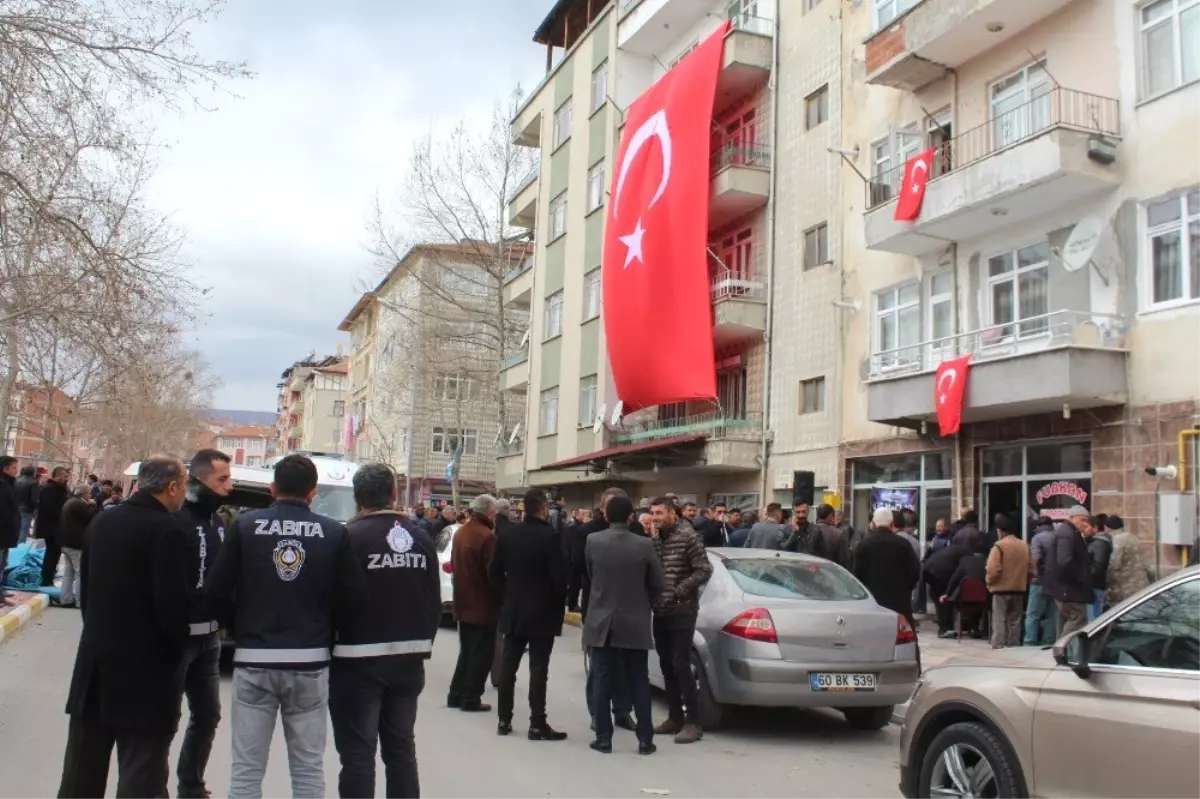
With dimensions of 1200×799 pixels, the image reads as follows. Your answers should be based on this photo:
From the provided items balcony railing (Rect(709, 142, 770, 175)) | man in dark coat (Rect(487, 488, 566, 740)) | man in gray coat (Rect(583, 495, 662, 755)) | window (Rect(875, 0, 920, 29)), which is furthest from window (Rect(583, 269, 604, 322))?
man in gray coat (Rect(583, 495, 662, 755))

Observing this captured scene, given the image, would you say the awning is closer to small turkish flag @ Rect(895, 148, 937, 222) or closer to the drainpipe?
the drainpipe

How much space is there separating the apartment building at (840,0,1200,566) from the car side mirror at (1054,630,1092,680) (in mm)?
10774

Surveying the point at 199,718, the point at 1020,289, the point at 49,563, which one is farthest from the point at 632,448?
the point at 199,718

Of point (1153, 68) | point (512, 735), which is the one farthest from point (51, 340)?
point (1153, 68)

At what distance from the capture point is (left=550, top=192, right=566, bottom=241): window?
37.1 m

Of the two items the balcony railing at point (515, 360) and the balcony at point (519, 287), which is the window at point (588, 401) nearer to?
the balcony railing at point (515, 360)

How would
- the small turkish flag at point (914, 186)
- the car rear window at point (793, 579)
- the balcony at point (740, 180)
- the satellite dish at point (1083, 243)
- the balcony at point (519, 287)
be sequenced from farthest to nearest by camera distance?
the balcony at point (519, 287) → the balcony at point (740, 180) → the small turkish flag at point (914, 186) → the satellite dish at point (1083, 243) → the car rear window at point (793, 579)

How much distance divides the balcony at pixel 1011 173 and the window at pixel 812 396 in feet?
12.6

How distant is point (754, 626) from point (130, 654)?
16.4ft

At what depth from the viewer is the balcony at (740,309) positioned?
24625 mm

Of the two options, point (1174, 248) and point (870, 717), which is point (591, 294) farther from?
point (870, 717)

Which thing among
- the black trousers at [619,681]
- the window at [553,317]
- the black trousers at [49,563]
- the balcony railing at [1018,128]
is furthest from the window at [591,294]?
the black trousers at [619,681]

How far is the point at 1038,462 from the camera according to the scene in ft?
55.3

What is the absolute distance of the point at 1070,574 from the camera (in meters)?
12.3
